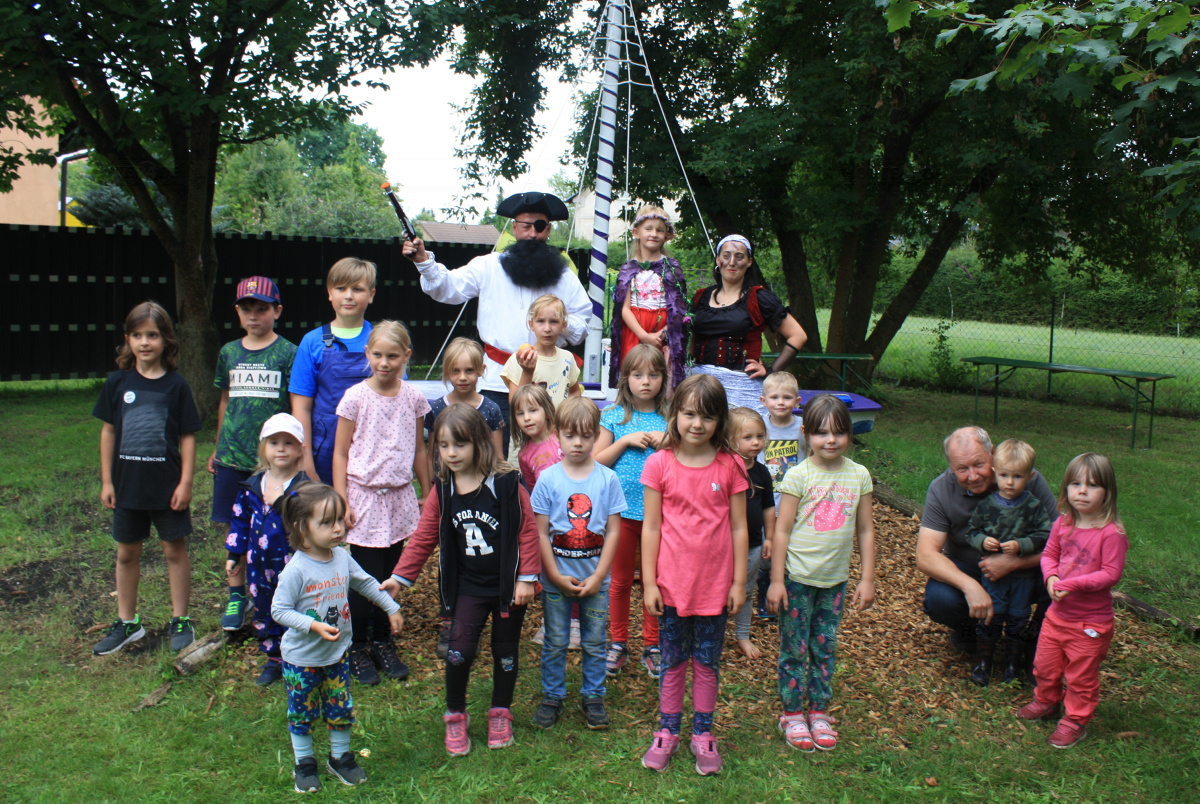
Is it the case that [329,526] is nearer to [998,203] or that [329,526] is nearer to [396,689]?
[396,689]

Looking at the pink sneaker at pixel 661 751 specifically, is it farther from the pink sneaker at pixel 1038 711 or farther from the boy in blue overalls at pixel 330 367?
the boy in blue overalls at pixel 330 367

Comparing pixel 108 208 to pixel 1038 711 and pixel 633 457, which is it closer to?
pixel 633 457

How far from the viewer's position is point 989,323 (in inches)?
916

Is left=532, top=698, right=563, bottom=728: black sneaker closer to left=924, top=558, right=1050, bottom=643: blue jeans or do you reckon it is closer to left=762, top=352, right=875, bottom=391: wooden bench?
left=924, top=558, right=1050, bottom=643: blue jeans

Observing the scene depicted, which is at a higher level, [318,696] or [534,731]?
[318,696]

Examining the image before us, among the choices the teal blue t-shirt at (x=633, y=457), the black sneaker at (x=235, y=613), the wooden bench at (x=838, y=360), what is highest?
the wooden bench at (x=838, y=360)

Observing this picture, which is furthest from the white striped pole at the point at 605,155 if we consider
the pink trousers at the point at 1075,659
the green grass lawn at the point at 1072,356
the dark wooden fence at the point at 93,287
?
the green grass lawn at the point at 1072,356

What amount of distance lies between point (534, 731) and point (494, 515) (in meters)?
0.87

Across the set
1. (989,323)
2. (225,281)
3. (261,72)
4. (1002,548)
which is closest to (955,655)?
(1002,548)

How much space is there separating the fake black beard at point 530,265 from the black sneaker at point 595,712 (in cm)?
207

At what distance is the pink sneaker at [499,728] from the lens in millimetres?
3154

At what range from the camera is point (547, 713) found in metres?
3.32

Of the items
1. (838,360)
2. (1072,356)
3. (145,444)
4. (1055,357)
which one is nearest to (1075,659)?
(145,444)

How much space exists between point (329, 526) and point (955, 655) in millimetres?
2975
